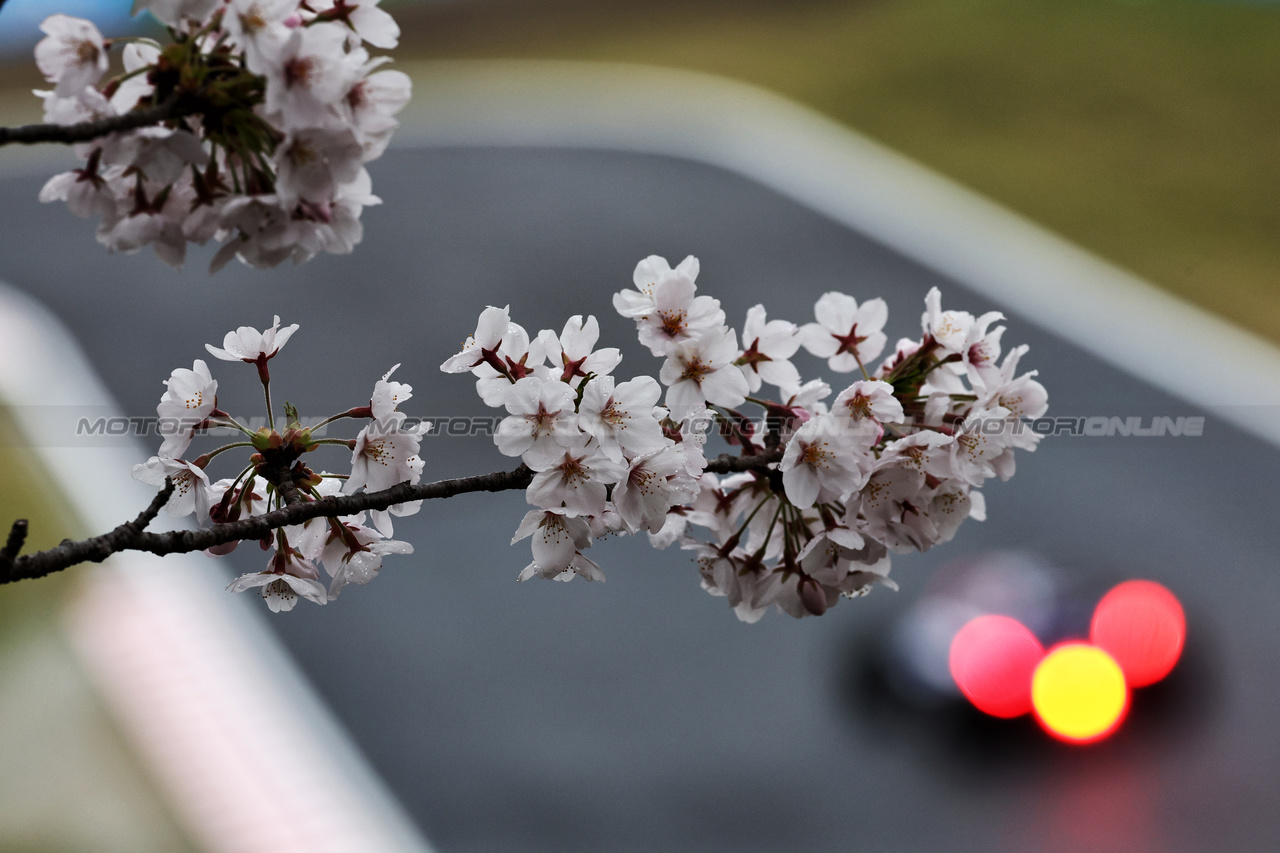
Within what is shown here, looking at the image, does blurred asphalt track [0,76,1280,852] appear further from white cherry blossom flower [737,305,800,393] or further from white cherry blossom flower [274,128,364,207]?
white cherry blossom flower [274,128,364,207]

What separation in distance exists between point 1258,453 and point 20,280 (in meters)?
9.55

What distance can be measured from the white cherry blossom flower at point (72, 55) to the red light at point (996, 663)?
170 inches

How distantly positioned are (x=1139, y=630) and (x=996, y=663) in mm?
657

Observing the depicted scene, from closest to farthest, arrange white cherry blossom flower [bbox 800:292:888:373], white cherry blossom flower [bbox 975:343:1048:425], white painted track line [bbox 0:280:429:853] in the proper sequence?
white cherry blossom flower [bbox 975:343:1048:425] → white cherry blossom flower [bbox 800:292:888:373] → white painted track line [bbox 0:280:429:853]

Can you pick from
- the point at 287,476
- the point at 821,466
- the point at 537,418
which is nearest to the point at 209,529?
the point at 287,476

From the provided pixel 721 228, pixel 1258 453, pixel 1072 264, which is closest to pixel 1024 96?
pixel 1072 264

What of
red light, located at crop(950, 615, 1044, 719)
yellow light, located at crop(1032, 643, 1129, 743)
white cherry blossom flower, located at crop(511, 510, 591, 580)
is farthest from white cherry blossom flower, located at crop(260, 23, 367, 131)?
yellow light, located at crop(1032, 643, 1129, 743)

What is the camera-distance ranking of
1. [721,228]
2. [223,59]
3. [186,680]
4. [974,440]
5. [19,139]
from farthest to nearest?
1. [721,228]
2. [186,680]
3. [974,440]
4. [223,59]
5. [19,139]

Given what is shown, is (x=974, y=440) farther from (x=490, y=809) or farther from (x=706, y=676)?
(x=706, y=676)

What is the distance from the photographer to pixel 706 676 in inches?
213

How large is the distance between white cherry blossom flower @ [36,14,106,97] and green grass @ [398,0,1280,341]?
901 cm

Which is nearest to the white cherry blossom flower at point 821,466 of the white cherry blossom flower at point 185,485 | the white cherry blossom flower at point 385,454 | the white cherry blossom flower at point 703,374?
the white cherry blossom flower at point 703,374

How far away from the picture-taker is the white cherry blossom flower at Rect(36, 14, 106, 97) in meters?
1.09

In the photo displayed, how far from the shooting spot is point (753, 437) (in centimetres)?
163
